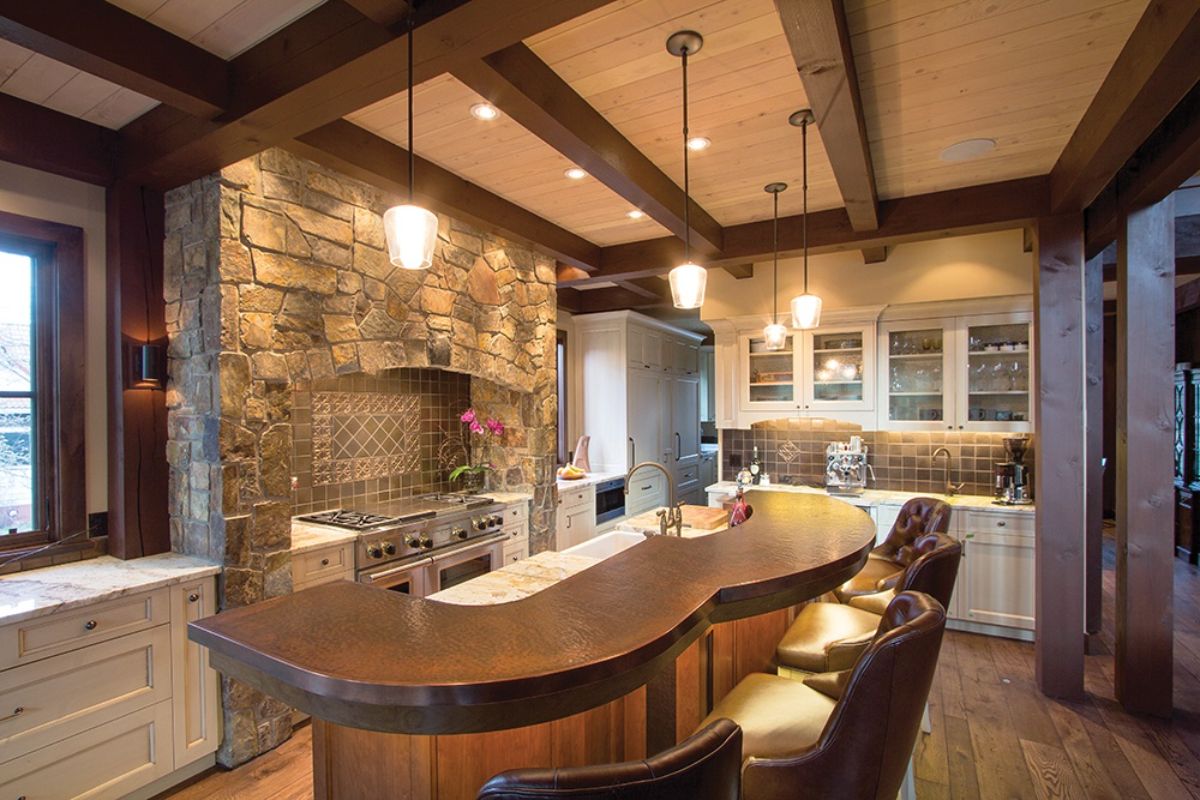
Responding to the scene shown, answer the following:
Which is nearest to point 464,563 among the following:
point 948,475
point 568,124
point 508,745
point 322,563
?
point 322,563

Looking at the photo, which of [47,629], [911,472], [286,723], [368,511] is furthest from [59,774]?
[911,472]

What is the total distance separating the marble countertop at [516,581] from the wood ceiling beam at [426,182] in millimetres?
1832

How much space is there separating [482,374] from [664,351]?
10.5ft

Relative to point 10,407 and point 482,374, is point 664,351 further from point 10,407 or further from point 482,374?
point 10,407

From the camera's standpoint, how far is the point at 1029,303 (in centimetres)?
400

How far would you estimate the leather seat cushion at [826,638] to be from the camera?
1.88 metres

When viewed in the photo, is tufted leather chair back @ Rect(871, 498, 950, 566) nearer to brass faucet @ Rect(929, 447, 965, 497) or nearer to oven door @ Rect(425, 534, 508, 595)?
brass faucet @ Rect(929, 447, 965, 497)

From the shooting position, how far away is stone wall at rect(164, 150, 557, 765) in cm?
246

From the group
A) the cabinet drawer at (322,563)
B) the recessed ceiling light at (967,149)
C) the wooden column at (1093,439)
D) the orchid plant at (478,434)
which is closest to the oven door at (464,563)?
the cabinet drawer at (322,563)

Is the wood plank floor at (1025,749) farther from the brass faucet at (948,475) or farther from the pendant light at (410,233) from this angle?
the pendant light at (410,233)

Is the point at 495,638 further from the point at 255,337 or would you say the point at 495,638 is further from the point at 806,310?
the point at 806,310

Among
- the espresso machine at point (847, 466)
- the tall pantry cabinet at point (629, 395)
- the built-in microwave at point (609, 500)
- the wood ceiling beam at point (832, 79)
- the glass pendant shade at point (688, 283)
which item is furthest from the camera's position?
the tall pantry cabinet at point (629, 395)

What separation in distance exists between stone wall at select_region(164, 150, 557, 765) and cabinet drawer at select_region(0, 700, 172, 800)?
0.82 feet

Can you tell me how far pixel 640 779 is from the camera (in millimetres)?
750
